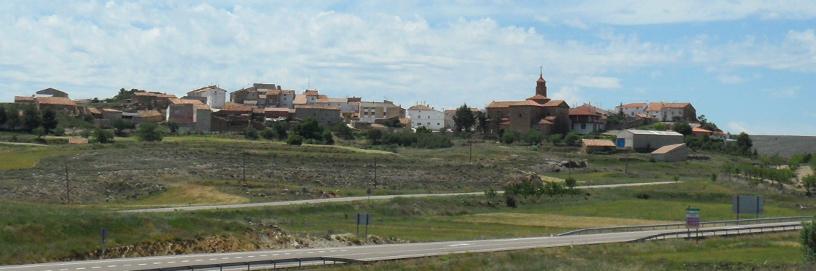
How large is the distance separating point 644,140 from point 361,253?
113 m

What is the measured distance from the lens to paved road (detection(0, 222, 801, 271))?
41.9 m

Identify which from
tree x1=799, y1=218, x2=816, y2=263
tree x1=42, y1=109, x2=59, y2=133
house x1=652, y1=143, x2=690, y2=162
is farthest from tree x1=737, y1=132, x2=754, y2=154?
tree x1=799, y1=218, x2=816, y2=263

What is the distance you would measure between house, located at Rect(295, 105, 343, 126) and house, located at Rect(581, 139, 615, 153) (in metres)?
44.7

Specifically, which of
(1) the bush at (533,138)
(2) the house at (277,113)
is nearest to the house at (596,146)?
(1) the bush at (533,138)

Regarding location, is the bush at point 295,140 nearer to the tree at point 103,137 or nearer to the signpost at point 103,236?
the tree at point 103,137

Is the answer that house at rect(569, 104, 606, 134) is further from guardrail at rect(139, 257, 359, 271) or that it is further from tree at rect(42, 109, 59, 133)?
guardrail at rect(139, 257, 359, 271)

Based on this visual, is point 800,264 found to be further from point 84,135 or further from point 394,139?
point 394,139

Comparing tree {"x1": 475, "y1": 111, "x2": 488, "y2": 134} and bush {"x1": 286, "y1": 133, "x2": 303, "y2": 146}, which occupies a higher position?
tree {"x1": 475, "y1": 111, "x2": 488, "y2": 134}

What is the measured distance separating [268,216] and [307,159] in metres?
45.4

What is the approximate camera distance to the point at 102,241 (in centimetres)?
4728

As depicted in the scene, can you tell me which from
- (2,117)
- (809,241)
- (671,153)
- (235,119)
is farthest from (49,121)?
(809,241)

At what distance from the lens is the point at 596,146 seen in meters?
152

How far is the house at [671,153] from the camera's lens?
147250mm

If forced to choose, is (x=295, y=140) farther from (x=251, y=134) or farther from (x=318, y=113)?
(x=318, y=113)
